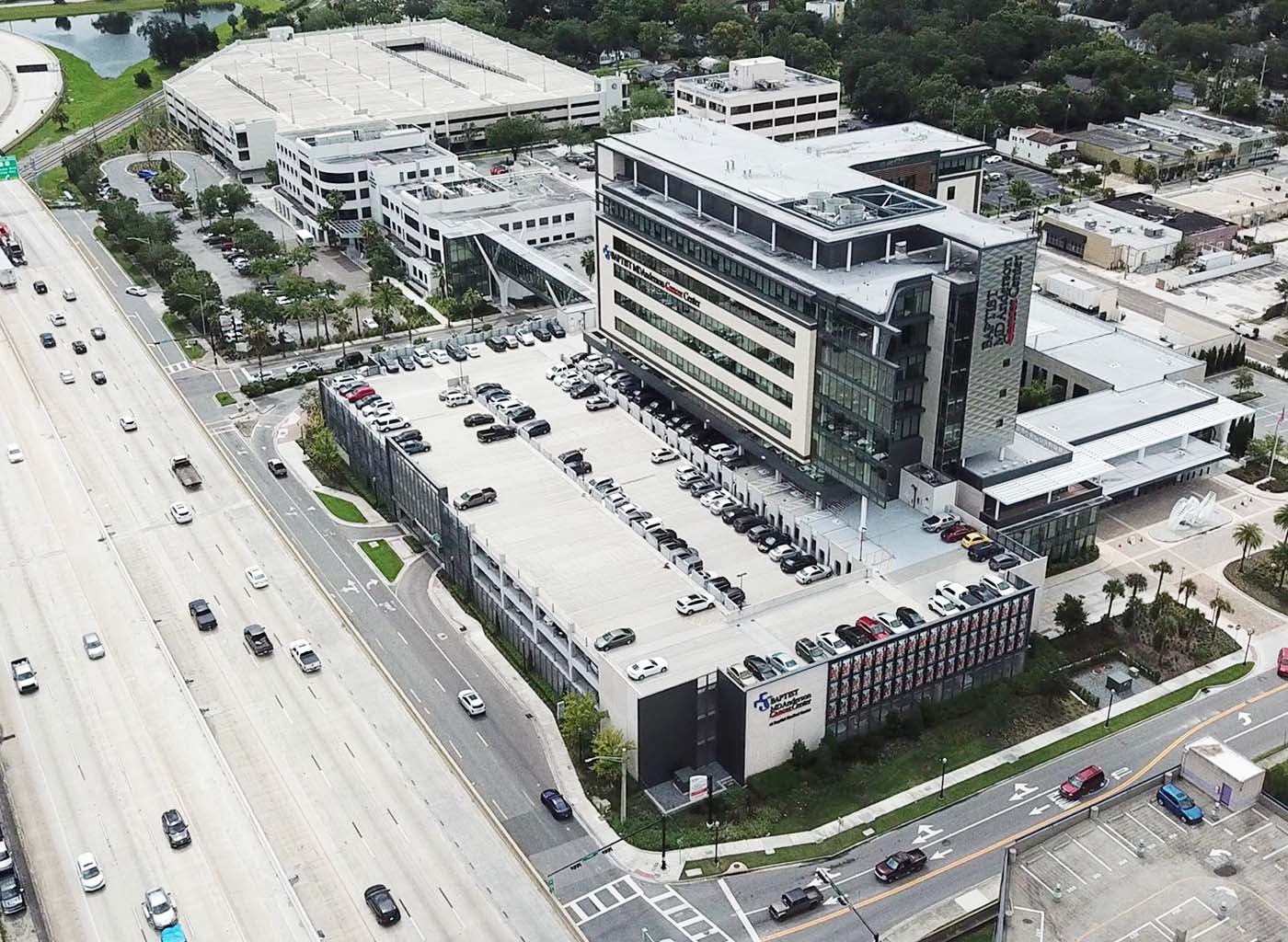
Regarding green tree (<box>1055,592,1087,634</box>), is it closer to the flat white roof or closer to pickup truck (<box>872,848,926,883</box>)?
pickup truck (<box>872,848,926,883</box>)

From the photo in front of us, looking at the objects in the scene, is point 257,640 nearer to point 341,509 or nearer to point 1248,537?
point 341,509

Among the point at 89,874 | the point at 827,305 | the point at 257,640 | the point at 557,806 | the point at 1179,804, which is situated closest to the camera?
the point at 1179,804

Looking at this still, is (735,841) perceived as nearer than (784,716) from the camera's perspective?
Yes

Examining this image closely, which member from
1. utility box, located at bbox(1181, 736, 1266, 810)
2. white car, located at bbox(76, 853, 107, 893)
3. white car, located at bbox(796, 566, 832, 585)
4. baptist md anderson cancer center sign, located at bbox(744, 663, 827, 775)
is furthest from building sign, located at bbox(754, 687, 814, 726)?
white car, located at bbox(76, 853, 107, 893)

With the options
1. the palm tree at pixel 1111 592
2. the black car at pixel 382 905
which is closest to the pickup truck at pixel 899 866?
the black car at pixel 382 905

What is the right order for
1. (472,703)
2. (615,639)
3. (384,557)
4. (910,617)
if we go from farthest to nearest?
(384,557), (472,703), (910,617), (615,639)

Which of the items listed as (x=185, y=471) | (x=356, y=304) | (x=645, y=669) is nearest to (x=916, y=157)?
(x=356, y=304)
